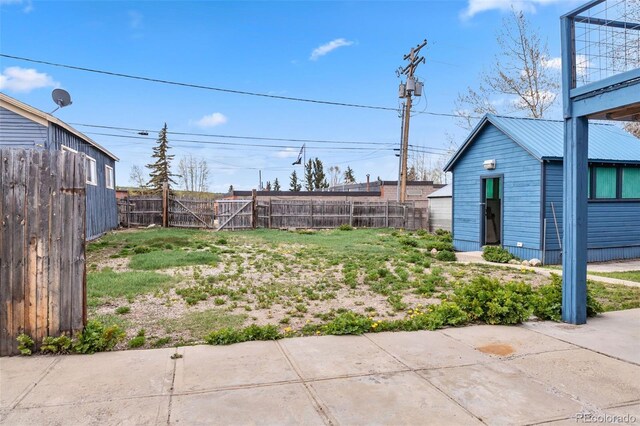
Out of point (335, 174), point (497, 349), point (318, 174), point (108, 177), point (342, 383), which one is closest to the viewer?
point (342, 383)

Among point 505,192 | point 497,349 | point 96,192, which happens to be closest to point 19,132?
point 96,192

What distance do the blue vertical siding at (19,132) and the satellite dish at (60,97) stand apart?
2.24m

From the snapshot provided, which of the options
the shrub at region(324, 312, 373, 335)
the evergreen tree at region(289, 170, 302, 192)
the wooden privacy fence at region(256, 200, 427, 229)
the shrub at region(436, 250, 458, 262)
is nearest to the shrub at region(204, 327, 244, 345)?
the shrub at region(324, 312, 373, 335)

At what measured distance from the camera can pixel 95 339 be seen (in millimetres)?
3764

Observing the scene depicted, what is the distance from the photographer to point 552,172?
10406 mm

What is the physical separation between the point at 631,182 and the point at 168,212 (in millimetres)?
18655

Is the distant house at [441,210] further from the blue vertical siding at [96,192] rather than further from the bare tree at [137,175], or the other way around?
the bare tree at [137,175]

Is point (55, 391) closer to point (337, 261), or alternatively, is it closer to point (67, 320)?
point (67, 320)

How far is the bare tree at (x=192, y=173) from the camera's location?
49.3 metres

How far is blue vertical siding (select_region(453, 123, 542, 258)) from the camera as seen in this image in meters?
10.7

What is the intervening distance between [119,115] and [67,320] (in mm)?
28701

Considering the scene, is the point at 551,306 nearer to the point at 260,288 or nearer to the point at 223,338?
the point at 223,338

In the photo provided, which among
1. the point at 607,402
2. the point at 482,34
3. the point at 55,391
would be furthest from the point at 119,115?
the point at 607,402

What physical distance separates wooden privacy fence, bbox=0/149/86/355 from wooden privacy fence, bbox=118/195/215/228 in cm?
1708
